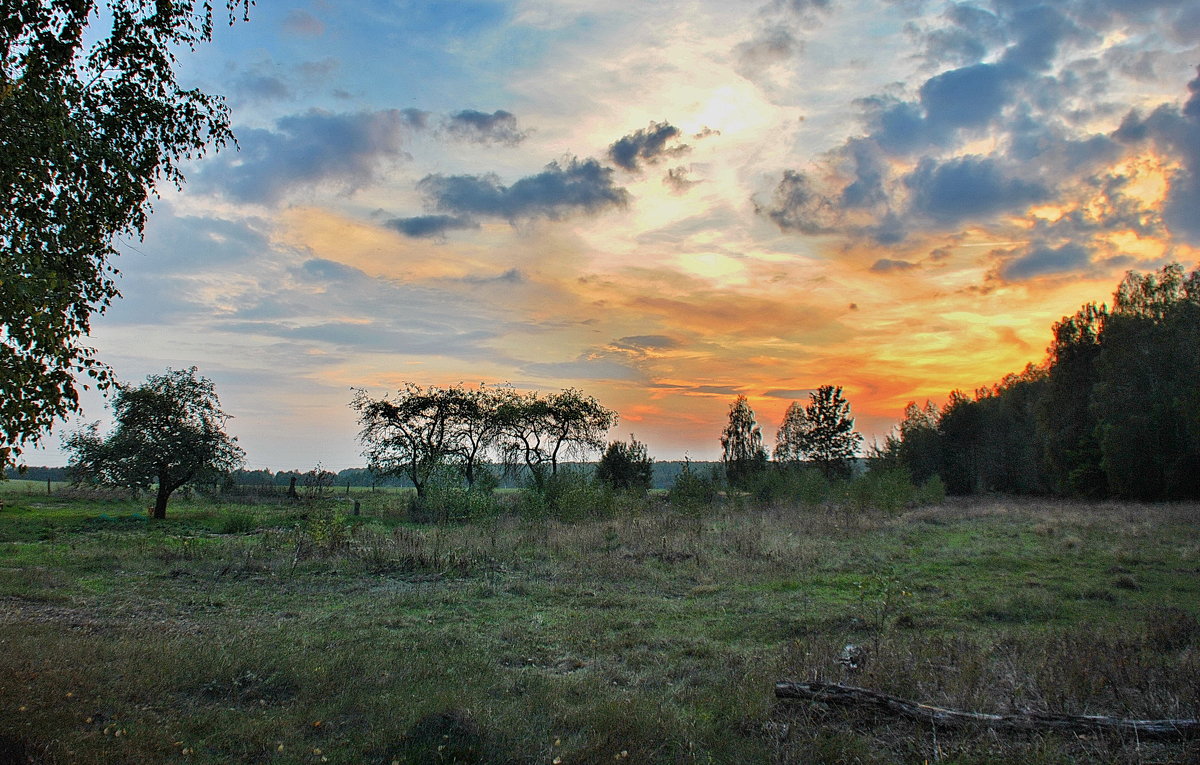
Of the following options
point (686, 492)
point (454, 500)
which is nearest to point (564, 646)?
point (686, 492)

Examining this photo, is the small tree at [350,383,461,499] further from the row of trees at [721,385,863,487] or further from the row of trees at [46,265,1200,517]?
the row of trees at [721,385,863,487]

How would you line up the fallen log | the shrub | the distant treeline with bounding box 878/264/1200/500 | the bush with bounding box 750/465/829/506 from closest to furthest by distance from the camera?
the fallen log → the shrub → the bush with bounding box 750/465/829/506 → the distant treeline with bounding box 878/264/1200/500

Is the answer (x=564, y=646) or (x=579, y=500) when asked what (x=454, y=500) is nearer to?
(x=579, y=500)

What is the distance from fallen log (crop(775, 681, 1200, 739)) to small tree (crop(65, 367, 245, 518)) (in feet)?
102

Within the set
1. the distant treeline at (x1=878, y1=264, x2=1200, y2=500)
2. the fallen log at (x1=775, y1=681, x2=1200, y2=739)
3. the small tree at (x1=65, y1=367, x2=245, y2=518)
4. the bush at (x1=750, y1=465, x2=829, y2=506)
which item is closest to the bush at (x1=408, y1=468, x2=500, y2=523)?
the small tree at (x1=65, y1=367, x2=245, y2=518)

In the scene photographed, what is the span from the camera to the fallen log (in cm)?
497

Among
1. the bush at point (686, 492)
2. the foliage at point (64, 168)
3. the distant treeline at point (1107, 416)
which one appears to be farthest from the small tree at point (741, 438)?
the foliage at point (64, 168)

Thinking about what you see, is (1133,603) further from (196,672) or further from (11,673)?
(11,673)

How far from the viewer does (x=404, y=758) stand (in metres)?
5.04

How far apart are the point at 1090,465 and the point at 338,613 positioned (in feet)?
184

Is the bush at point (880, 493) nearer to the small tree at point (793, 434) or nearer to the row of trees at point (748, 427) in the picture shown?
the row of trees at point (748, 427)

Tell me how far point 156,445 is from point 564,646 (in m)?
27.7

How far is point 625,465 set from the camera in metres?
43.4

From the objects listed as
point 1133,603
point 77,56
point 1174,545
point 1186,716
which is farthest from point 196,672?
point 1174,545
